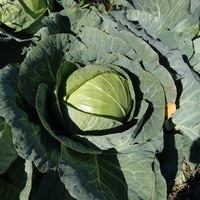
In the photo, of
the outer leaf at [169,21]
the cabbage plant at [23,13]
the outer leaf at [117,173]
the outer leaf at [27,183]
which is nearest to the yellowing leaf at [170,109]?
the outer leaf at [117,173]

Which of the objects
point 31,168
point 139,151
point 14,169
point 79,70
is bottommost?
point 14,169

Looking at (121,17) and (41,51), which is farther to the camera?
(121,17)

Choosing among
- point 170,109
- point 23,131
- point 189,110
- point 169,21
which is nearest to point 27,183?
point 23,131

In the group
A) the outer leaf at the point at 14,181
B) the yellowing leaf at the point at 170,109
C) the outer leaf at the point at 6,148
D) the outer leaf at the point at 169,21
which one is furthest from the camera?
the outer leaf at the point at 169,21

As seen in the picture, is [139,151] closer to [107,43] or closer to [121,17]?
[107,43]

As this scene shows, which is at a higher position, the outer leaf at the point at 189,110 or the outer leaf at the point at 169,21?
the outer leaf at the point at 169,21

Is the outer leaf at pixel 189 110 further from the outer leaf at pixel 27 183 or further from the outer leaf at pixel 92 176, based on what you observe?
the outer leaf at pixel 27 183

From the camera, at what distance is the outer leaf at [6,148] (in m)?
2.02

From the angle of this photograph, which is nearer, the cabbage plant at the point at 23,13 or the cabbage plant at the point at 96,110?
the cabbage plant at the point at 96,110

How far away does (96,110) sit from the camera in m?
2.03

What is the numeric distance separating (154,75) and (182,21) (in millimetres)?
602

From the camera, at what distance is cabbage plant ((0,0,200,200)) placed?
6.65 ft

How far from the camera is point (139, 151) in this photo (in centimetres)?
224

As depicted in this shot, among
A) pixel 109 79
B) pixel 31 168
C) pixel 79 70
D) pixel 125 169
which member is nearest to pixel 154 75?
pixel 109 79
